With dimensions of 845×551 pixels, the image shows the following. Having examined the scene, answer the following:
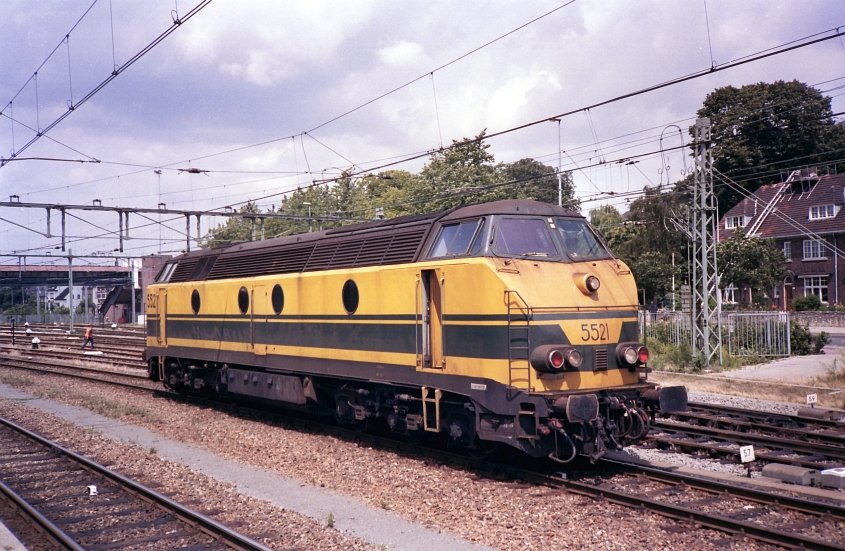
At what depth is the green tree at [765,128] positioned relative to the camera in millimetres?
66938

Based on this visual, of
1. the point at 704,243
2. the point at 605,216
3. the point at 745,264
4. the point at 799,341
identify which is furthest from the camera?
the point at 605,216

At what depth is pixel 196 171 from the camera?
30.1m

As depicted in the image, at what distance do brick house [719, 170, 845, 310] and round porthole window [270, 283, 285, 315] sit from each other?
144ft

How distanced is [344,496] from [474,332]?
3.03 m

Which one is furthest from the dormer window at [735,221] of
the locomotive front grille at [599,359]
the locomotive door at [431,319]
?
the locomotive door at [431,319]

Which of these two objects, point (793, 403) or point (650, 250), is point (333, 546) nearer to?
point (793, 403)

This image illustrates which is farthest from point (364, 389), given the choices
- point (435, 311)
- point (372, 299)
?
point (435, 311)

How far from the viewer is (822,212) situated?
55.5 m

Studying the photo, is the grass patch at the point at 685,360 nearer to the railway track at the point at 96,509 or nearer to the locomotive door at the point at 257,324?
the locomotive door at the point at 257,324

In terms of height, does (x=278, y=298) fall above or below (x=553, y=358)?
above

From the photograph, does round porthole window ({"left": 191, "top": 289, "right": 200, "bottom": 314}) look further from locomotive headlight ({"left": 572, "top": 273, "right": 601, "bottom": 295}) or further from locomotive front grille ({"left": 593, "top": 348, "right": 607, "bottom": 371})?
locomotive front grille ({"left": 593, "top": 348, "right": 607, "bottom": 371})

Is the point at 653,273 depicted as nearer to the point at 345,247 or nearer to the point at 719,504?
the point at 345,247

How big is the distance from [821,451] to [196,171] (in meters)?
25.1

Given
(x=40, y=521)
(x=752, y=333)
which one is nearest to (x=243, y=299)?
(x=40, y=521)
